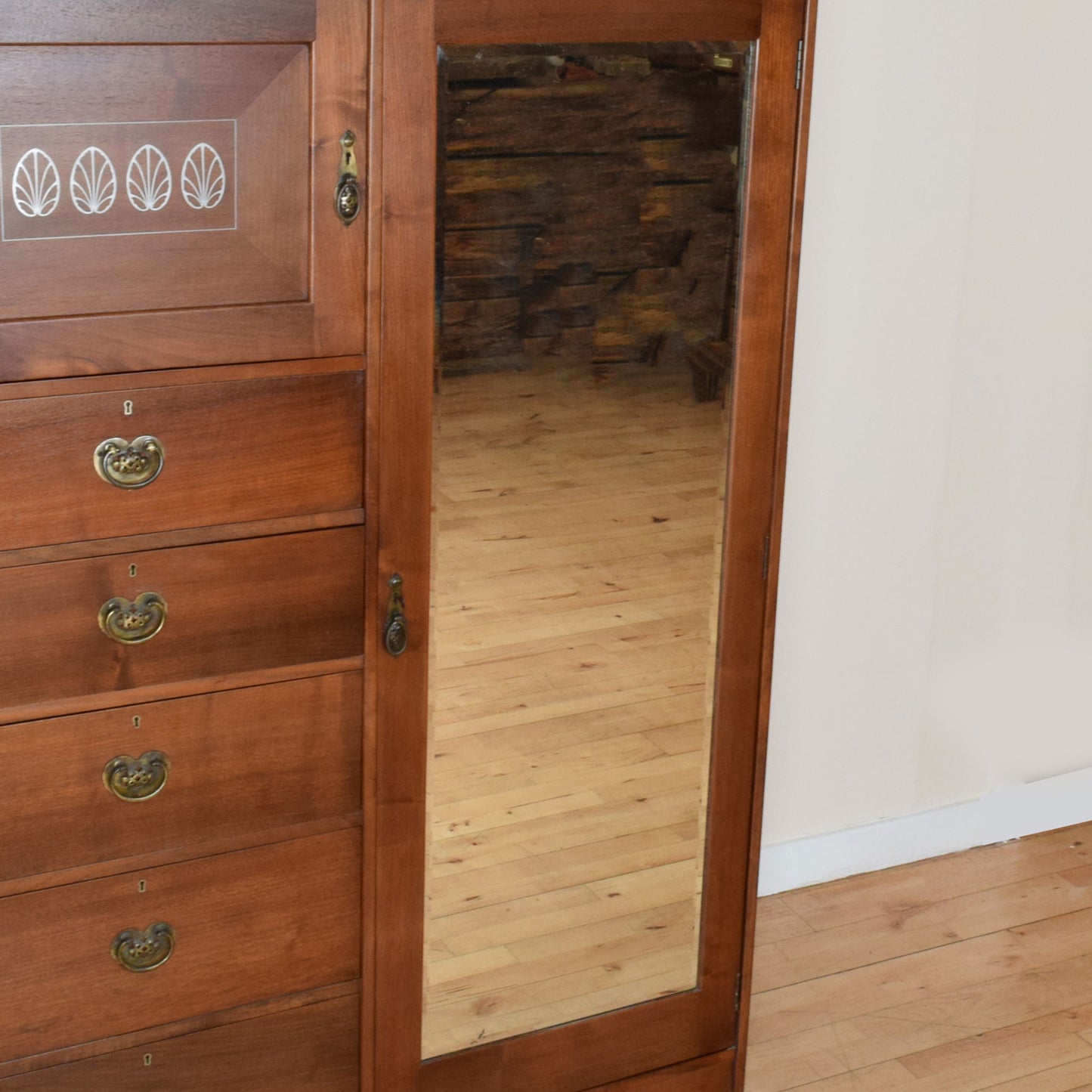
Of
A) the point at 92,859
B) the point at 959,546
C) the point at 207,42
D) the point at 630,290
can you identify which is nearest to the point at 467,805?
the point at 92,859

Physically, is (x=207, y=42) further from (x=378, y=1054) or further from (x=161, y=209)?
(x=378, y=1054)

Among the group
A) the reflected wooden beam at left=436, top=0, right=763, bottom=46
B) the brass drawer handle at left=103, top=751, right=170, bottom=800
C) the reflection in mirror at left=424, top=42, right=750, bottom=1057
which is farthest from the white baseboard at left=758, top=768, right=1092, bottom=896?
the reflected wooden beam at left=436, top=0, right=763, bottom=46

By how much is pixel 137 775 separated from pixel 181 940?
0.19 m

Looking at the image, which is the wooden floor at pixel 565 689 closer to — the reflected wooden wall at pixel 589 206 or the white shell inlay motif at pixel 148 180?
the reflected wooden wall at pixel 589 206

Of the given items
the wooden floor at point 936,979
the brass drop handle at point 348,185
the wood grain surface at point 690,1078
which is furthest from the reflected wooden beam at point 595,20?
the wooden floor at point 936,979

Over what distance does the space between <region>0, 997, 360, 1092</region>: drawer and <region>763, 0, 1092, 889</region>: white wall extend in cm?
96

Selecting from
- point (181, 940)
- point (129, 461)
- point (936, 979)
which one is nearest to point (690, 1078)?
point (936, 979)

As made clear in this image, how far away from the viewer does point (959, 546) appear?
252cm

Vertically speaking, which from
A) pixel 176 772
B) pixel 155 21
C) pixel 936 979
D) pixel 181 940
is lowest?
pixel 936 979

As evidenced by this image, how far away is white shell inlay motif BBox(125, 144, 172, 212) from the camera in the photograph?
54.8 inches

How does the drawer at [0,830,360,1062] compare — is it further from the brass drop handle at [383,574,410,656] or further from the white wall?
the white wall

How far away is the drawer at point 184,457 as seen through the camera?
143 centimetres

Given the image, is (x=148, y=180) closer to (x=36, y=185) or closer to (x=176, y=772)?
(x=36, y=185)

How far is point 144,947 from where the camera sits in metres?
1.59
